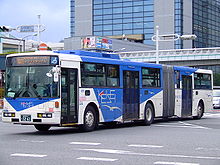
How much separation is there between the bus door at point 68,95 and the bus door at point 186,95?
407 inches

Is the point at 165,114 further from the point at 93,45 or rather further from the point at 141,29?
the point at 141,29

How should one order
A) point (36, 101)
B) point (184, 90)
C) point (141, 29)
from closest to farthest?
point (36, 101) → point (184, 90) → point (141, 29)

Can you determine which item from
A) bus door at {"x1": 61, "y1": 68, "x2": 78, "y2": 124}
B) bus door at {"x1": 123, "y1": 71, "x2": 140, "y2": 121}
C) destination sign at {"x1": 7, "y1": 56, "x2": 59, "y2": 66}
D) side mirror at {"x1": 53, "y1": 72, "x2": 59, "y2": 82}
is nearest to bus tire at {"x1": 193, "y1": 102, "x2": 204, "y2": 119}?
bus door at {"x1": 123, "y1": 71, "x2": 140, "y2": 121}

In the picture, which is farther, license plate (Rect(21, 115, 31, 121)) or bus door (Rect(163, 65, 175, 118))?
bus door (Rect(163, 65, 175, 118))

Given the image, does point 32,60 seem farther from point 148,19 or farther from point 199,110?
point 148,19

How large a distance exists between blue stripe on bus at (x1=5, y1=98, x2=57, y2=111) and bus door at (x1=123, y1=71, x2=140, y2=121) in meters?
5.11

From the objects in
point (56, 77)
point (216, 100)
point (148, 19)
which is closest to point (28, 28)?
point (216, 100)

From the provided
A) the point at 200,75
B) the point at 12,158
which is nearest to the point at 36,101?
the point at 12,158

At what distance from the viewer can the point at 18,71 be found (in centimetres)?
1827

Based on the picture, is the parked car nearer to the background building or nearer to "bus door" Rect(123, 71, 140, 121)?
"bus door" Rect(123, 71, 140, 121)

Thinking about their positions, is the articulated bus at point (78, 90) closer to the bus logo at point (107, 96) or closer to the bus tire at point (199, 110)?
the bus logo at point (107, 96)

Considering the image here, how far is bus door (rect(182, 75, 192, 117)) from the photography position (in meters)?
27.5

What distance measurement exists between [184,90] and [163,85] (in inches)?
105


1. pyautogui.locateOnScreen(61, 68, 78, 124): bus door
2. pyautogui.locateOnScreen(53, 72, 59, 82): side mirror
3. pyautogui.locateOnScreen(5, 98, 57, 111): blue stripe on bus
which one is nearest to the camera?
pyautogui.locateOnScreen(53, 72, 59, 82): side mirror
